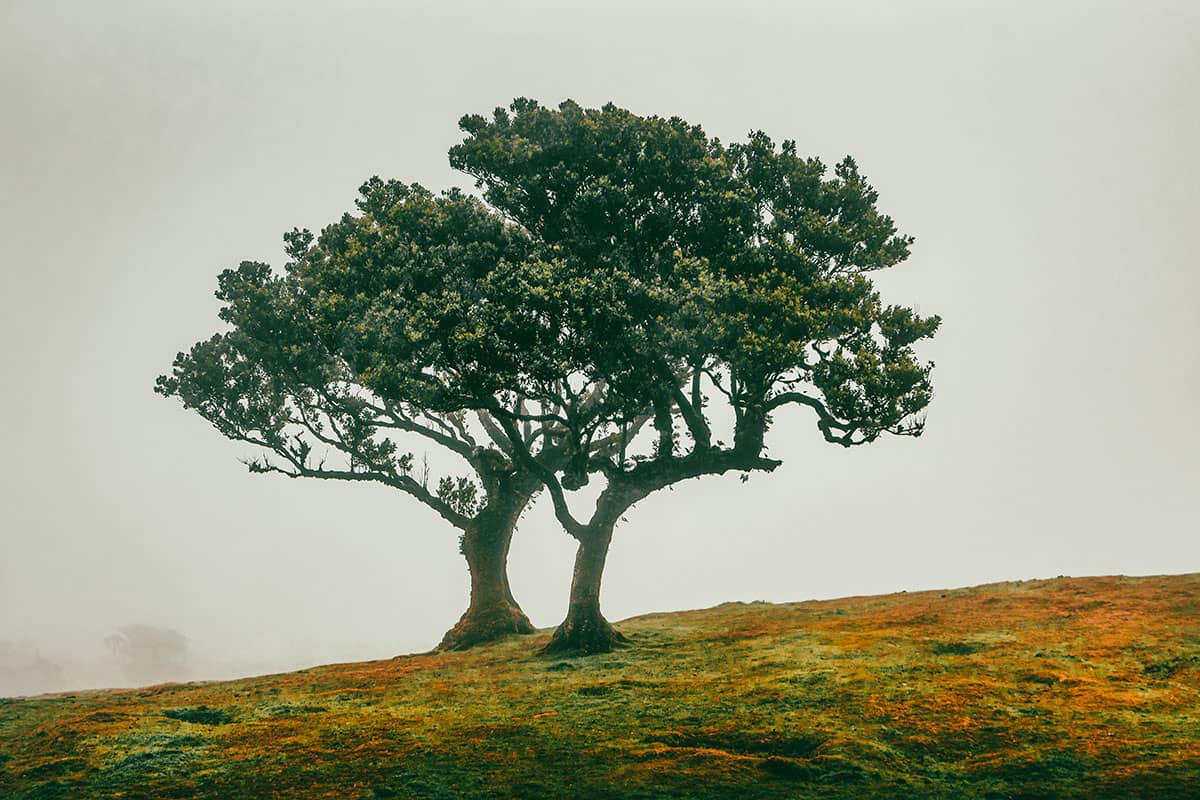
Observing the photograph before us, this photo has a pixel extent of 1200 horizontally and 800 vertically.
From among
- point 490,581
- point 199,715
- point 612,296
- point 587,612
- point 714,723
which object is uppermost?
point 612,296

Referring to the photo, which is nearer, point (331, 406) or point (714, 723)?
point (714, 723)

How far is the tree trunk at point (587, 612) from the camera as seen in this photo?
105 feet

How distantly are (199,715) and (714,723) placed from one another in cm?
1411

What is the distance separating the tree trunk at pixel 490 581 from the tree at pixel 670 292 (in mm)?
7790

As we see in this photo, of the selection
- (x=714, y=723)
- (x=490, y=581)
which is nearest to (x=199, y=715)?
(x=714, y=723)

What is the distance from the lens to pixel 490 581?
40.4 metres

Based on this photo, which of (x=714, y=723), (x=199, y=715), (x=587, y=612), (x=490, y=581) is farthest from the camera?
(x=490, y=581)

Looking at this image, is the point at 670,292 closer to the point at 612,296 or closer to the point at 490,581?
the point at 612,296

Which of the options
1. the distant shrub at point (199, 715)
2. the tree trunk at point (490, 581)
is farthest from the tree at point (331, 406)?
the distant shrub at point (199, 715)

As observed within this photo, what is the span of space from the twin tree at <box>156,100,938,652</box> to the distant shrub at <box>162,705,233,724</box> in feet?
37.6

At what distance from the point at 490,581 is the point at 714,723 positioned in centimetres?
2232

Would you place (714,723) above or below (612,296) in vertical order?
below

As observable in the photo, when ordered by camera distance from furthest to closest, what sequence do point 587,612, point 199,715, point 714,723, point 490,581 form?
point 490,581
point 587,612
point 199,715
point 714,723

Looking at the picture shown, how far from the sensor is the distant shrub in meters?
23.1
